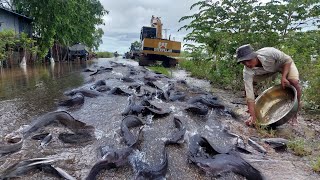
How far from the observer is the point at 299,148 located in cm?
376

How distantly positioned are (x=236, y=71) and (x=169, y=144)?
18.0 feet

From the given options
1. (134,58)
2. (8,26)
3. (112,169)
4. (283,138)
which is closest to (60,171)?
(112,169)

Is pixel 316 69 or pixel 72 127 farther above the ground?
pixel 316 69

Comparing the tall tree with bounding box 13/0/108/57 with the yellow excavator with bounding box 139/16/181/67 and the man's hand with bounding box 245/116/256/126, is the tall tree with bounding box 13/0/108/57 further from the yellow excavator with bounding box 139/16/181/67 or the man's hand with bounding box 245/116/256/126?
the man's hand with bounding box 245/116/256/126

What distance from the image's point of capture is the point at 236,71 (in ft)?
28.3

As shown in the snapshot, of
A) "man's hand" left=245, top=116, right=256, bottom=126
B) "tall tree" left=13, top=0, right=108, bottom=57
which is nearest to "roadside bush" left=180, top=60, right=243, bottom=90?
"man's hand" left=245, top=116, right=256, bottom=126

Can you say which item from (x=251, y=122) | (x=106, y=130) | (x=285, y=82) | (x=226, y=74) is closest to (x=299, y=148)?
(x=251, y=122)

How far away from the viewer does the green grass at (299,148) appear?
3.71m

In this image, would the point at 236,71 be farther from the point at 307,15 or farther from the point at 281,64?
the point at 281,64

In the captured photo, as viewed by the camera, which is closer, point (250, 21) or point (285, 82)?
point (285, 82)

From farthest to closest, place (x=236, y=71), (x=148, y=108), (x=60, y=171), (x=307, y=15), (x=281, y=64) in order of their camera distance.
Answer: (x=236, y=71), (x=307, y=15), (x=148, y=108), (x=281, y=64), (x=60, y=171)

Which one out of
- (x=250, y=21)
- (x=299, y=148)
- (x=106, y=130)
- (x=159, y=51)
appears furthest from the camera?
(x=159, y=51)

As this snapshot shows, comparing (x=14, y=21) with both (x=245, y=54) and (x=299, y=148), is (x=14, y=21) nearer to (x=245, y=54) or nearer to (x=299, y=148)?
(x=245, y=54)

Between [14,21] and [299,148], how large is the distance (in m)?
23.1
